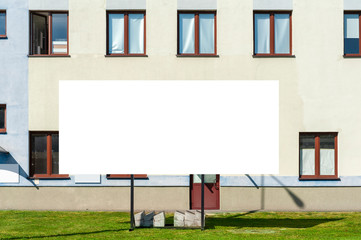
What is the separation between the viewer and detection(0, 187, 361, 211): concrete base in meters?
20.0

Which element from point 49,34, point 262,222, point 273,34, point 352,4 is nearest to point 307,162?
point 262,222

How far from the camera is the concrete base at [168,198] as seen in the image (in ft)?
65.8

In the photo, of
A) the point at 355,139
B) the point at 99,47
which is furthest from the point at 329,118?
the point at 99,47

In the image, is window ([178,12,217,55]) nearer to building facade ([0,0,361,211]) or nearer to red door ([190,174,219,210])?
building facade ([0,0,361,211])

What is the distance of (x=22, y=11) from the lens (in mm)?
20312

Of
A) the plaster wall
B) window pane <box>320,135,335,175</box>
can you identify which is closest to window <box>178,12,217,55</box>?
window pane <box>320,135,335,175</box>

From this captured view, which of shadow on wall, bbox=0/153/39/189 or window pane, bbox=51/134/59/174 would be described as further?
window pane, bbox=51/134/59/174

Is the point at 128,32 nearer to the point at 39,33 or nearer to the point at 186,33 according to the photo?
the point at 186,33

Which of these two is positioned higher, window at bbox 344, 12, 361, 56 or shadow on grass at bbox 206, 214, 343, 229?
window at bbox 344, 12, 361, 56

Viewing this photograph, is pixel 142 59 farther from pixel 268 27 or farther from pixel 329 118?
pixel 329 118

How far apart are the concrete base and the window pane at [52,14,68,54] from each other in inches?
221

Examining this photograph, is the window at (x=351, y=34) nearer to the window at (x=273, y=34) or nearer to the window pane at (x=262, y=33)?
the window at (x=273, y=34)

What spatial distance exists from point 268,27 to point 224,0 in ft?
6.82

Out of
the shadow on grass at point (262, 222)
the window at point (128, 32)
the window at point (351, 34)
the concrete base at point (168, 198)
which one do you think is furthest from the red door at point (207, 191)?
the window at point (351, 34)
